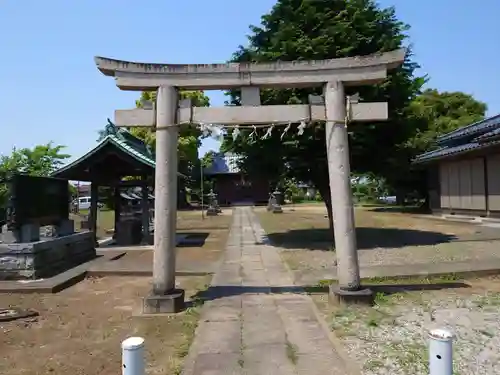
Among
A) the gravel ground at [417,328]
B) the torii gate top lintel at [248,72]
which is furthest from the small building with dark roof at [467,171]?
the torii gate top lintel at [248,72]

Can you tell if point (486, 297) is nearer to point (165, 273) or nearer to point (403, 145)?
point (165, 273)

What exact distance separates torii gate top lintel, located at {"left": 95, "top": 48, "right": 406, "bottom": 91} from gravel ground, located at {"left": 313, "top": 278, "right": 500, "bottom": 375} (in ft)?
12.7

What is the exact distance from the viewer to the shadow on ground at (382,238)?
14148 millimetres

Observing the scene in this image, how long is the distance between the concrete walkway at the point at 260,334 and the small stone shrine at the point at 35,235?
4212 millimetres

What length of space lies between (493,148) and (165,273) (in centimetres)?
1852

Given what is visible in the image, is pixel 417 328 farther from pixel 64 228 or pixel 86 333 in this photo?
pixel 64 228

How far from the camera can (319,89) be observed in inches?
481

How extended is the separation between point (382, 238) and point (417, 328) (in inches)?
416

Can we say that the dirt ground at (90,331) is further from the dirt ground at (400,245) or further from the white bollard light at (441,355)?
the dirt ground at (400,245)

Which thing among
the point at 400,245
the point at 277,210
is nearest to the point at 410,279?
the point at 400,245

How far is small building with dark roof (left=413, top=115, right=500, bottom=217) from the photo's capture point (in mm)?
20625

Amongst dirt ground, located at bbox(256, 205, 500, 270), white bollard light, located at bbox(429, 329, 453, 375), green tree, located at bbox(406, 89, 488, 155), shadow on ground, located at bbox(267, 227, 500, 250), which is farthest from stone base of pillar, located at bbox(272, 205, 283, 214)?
white bollard light, located at bbox(429, 329, 453, 375)

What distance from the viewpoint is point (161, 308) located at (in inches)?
263

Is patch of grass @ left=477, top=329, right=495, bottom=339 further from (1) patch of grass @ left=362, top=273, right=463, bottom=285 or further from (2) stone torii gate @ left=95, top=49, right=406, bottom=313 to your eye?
(1) patch of grass @ left=362, top=273, right=463, bottom=285
